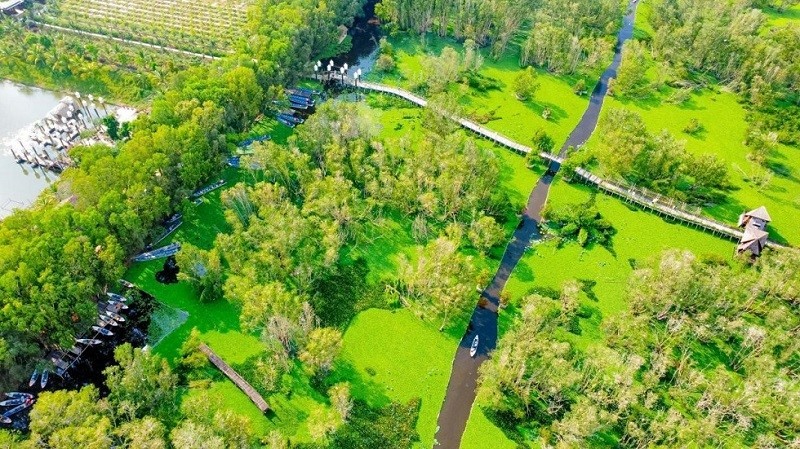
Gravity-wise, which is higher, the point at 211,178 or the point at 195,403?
the point at 211,178

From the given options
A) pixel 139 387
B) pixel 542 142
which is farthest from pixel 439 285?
pixel 542 142

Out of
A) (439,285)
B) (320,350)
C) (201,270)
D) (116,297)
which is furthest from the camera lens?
(201,270)

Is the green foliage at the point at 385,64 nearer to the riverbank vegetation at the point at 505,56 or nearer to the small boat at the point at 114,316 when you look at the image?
the riverbank vegetation at the point at 505,56

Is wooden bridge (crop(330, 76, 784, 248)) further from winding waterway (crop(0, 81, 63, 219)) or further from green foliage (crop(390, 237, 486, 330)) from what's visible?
winding waterway (crop(0, 81, 63, 219))

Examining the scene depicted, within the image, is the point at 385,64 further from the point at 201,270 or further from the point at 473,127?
the point at 201,270

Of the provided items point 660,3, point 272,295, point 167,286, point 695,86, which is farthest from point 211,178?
point 660,3

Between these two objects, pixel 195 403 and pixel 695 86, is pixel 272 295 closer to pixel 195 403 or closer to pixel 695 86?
pixel 195 403
